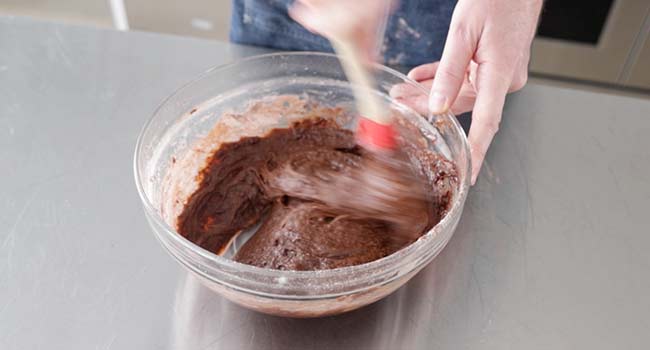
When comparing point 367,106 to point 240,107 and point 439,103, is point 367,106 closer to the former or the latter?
point 439,103

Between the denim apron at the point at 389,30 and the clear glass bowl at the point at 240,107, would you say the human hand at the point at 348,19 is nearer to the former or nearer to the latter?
the clear glass bowl at the point at 240,107

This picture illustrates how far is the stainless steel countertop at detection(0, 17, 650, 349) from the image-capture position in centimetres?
88

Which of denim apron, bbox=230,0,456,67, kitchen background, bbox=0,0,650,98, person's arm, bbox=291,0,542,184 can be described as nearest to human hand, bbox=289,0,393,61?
person's arm, bbox=291,0,542,184

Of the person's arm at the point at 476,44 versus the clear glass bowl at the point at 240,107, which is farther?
the person's arm at the point at 476,44

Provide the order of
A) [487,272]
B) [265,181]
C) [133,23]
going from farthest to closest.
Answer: [133,23]
[265,181]
[487,272]

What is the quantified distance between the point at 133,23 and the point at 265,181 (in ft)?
5.72

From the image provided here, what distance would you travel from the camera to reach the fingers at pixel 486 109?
1000 millimetres

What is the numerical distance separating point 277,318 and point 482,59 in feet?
1.78

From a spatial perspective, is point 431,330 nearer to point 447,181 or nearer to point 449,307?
point 449,307

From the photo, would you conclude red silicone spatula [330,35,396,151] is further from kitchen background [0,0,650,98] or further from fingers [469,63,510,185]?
kitchen background [0,0,650,98]

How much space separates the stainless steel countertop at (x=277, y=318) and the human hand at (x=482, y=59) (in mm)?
155

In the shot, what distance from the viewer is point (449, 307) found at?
3.01ft

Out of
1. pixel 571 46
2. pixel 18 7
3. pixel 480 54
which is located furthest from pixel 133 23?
pixel 480 54

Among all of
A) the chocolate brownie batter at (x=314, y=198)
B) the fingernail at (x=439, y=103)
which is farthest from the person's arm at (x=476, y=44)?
the chocolate brownie batter at (x=314, y=198)
